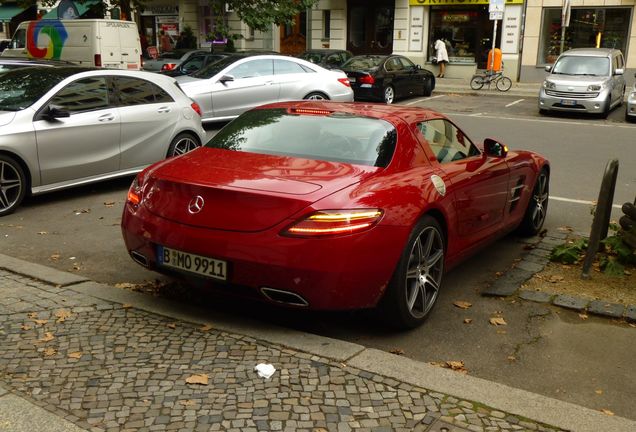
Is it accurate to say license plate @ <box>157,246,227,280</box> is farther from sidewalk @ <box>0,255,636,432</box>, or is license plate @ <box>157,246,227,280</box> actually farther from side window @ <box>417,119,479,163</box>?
side window @ <box>417,119,479,163</box>

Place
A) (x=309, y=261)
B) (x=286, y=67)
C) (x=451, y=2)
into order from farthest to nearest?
(x=451, y=2), (x=286, y=67), (x=309, y=261)

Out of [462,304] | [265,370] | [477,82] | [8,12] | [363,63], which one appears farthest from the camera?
[8,12]

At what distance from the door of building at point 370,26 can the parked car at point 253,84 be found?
54.0ft

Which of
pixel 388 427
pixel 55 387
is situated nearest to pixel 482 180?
pixel 388 427

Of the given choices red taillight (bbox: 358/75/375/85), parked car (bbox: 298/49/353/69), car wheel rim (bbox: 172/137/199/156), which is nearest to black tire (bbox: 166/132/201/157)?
car wheel rim (bbox: 172/137/199/156)

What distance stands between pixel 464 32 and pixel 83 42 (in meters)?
16.6

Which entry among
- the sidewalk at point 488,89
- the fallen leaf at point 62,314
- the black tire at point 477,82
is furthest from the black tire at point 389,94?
the fallen leaf at point 62,314

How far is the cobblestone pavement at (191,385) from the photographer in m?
3.21

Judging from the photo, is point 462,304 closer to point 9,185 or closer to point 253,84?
point 9,185

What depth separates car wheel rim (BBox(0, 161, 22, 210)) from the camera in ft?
23.4

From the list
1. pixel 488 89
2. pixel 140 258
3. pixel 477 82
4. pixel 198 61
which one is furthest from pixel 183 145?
pixel 488 89

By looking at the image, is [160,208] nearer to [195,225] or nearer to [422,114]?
[195,225]

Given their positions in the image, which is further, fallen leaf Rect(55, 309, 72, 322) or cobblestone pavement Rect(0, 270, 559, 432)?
fallen leaf Rect(55, 309, 72, 322)

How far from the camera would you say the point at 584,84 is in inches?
696
